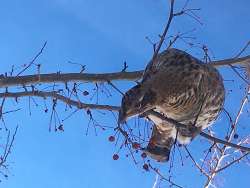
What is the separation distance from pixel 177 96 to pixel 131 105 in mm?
1303

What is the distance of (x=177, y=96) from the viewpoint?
605 centimetres

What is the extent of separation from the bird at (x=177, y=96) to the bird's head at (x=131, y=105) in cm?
8

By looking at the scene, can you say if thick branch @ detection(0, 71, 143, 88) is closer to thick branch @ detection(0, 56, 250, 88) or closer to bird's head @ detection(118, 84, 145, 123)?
thick branch @ detection(0, 56, 250, 88)

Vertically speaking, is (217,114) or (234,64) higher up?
(234,64)

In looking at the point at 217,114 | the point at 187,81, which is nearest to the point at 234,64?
the point at 217,114

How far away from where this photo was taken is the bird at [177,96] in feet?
18.7

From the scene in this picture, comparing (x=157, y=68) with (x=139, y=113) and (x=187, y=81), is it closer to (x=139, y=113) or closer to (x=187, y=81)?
(x=187, y=81)

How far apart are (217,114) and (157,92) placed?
1315 millimetres

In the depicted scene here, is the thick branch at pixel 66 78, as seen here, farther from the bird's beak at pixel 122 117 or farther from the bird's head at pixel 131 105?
the bird's beak at pixel 122 117

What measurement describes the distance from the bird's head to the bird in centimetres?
8

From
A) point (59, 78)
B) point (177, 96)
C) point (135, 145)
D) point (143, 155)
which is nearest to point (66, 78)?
point (59, 78)

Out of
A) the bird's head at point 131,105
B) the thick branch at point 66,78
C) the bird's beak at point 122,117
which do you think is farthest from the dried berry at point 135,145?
the thick branch at point 66,78

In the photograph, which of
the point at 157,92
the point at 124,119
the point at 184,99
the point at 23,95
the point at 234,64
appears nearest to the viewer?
the point at 124,119

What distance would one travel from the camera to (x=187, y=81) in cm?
617
